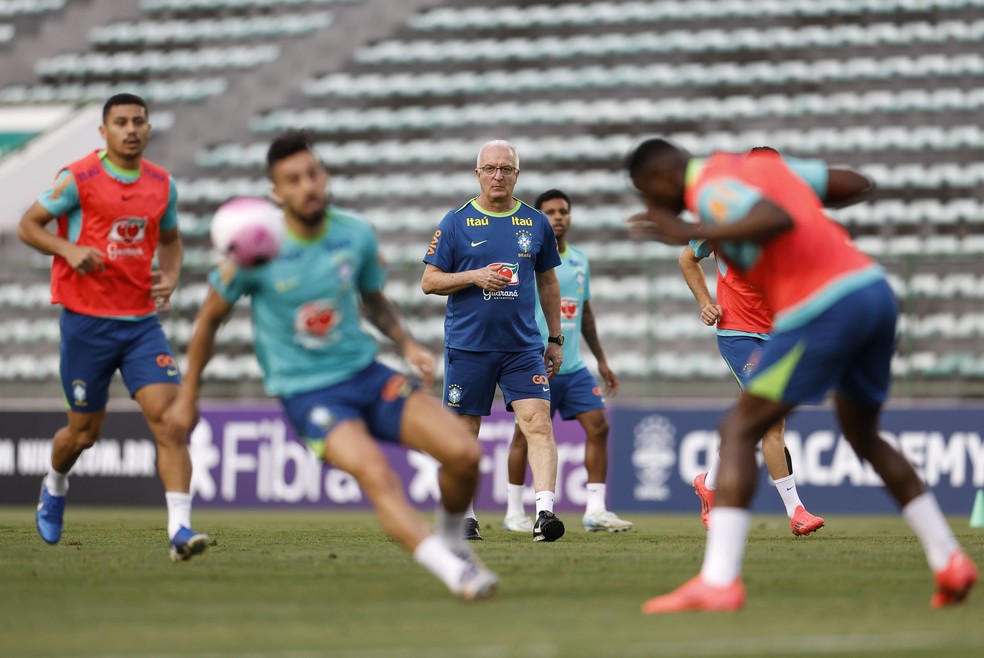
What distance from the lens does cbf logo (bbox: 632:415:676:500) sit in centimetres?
1689

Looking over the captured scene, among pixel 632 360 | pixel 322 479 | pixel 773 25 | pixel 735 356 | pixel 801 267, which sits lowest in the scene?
pixel 322 479

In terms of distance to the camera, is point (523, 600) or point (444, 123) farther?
point (444, 123)

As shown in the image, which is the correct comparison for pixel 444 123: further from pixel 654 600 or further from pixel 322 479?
pixel 654 600

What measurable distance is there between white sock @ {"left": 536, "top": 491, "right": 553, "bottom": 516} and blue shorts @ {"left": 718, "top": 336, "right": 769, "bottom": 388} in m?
1.61

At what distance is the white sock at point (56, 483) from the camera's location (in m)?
9.90

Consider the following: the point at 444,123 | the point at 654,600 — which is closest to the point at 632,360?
the point at 444,123

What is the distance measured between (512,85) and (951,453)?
1012 centimetres

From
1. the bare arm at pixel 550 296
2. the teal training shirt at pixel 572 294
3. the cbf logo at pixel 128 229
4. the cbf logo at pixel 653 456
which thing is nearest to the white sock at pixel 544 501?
the bare arm at pixel 550 296

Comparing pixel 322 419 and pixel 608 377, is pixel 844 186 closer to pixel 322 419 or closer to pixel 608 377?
pixel 322 419

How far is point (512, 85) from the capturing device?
23.8 meters

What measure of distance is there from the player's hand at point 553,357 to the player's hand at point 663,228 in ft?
14.6

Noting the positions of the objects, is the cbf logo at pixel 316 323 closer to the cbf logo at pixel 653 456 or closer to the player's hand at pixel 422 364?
the player's hand at pixel 422 364

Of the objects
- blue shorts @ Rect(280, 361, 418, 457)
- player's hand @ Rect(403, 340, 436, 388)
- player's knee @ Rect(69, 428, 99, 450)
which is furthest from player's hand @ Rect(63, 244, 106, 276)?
player's hand @ Rect(403, 340, 436, 388)

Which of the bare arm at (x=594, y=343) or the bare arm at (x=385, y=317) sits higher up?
the bare arm at (x=385, y=317)
